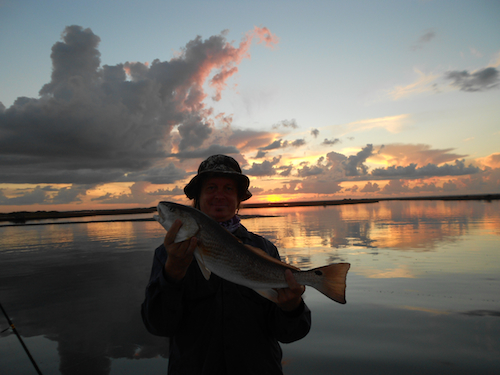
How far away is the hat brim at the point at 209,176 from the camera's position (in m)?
3.53

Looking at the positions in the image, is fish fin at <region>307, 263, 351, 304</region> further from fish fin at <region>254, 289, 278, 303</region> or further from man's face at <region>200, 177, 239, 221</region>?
man's face at <region>200, 177, 239, 221</region>

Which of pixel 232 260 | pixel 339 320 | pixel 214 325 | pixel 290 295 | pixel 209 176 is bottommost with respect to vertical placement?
pixel 339 320

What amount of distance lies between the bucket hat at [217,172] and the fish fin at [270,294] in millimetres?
1404

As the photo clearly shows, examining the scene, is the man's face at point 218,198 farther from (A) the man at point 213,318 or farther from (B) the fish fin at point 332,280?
(B) the fish fin at point 332,280

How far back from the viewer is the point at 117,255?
1605cm

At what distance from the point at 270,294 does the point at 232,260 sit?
0.53 meters

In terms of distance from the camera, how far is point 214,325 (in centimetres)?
280

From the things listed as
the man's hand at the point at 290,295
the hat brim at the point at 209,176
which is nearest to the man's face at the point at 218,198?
the hat brim at the point at 209,176

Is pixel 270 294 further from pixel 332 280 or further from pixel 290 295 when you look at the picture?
pixel 332 280

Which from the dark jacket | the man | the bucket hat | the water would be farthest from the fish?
the water

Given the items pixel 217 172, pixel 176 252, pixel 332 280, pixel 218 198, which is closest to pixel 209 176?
pixel 217 172

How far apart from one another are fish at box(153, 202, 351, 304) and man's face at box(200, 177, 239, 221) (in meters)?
0.60

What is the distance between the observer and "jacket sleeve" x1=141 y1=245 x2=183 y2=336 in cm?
269

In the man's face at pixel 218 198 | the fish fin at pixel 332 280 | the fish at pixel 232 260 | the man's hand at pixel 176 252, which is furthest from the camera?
the man's face at pixel 218 198
